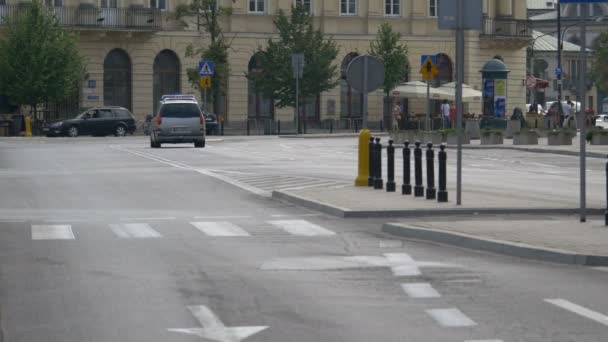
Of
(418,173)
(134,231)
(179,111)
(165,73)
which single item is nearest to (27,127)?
(165,73)

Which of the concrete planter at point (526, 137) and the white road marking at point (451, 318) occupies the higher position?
the concrete planter at point (526, 137)

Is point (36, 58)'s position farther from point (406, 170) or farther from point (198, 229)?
point (198, 229)

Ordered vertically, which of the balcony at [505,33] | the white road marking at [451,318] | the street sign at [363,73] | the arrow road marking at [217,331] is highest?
the balcony at [505,33]

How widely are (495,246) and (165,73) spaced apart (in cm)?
6548

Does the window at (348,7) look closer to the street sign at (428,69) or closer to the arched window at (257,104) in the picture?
the arched window at (257,104)

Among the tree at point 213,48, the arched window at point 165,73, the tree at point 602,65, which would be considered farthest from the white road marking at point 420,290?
the tree at point 602,65

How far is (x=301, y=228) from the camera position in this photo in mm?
18109

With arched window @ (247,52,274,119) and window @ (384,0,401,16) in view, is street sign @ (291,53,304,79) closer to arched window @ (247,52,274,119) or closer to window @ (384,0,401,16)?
arched window @ (247,52,274,119)

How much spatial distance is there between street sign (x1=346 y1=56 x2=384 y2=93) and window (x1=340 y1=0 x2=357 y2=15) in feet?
192

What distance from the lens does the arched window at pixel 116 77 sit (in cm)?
7800

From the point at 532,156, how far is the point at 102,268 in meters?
31.4

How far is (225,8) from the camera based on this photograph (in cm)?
7531

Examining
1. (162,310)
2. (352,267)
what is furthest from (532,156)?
(162,310)

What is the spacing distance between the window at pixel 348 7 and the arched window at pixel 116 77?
1288 cm
